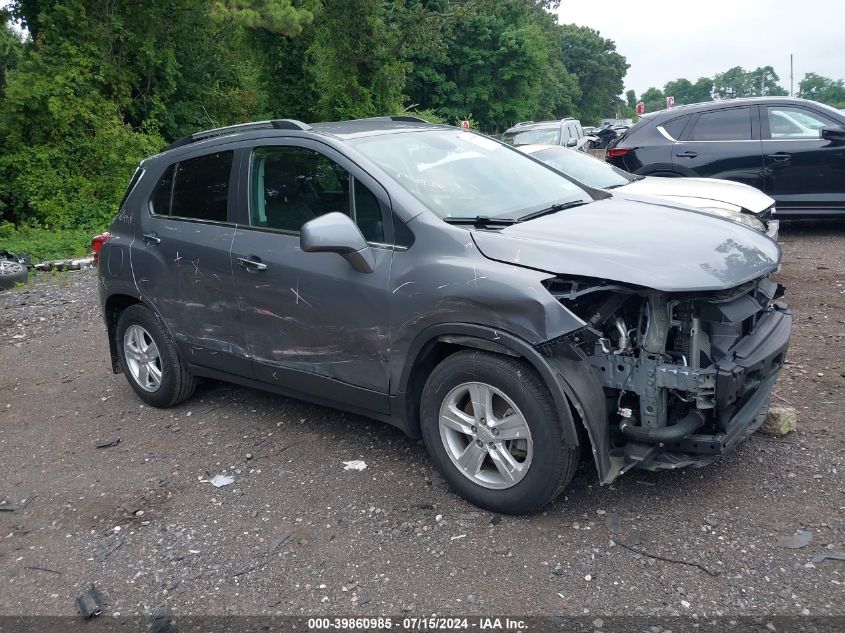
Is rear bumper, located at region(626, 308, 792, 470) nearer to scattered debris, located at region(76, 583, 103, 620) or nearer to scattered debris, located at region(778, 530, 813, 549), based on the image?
scattered debris, located at region(778, 530, 813, 549)

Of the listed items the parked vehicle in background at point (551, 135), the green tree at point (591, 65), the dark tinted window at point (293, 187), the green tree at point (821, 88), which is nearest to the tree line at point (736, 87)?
the green tree at point (821, 88)

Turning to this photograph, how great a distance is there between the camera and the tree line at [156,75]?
14.7 metres

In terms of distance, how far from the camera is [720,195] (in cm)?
706

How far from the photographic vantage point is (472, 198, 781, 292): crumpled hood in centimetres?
315

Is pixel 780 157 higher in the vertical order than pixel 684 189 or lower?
higher

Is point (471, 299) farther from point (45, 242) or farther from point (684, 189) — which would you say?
point (45, 242)

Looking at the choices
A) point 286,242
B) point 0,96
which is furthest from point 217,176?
point 0,96

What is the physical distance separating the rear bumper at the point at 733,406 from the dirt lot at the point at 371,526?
0.36 meters

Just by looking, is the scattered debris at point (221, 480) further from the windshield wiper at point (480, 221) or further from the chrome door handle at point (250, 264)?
the windshield wiper at point (480, 221)

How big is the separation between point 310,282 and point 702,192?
469 centimetres

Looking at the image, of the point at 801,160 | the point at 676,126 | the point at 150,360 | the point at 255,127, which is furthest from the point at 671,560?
the point at 676,126

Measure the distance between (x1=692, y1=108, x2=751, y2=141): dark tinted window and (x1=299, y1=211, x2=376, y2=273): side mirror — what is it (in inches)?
286

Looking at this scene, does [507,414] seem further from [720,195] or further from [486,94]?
[486,94]

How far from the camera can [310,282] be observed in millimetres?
3996
